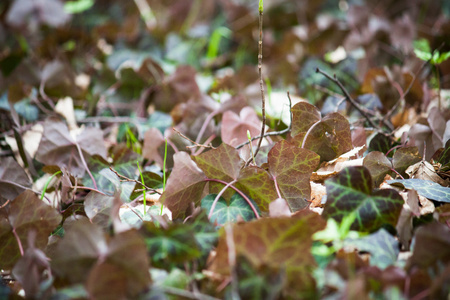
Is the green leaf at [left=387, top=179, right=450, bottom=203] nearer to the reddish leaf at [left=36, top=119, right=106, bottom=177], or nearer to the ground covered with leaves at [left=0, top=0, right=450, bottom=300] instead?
the ground covered with leaves at [left=0, top=0, right=450, bottom=300]

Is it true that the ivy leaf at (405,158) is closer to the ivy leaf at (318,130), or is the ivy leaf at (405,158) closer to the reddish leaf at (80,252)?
the ivy leaf at (318,130)

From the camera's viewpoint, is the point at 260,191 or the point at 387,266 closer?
the point at 387,266

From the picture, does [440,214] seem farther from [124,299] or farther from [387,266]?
[124,299]

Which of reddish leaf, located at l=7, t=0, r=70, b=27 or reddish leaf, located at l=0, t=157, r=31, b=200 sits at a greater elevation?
reddish leaf, located at l=7, t=0, r=70, b=27

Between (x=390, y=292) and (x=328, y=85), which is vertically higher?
(x=390, y=292)

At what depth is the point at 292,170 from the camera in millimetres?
795

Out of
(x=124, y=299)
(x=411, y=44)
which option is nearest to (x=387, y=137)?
(x=124, y=299)

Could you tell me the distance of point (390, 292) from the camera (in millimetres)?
486

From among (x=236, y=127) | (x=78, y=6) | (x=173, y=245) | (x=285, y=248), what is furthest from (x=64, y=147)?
(x=78, y=6)

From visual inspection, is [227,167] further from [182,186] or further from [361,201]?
[361,201]

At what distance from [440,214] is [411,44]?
122 centimetres

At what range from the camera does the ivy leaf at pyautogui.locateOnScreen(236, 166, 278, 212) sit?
0.77 meters

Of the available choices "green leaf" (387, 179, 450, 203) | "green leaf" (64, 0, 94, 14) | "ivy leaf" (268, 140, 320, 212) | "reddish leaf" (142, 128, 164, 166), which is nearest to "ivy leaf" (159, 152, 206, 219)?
"ivy leaf" (268, 140, 320, 212)

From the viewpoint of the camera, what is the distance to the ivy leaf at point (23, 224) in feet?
2.37
